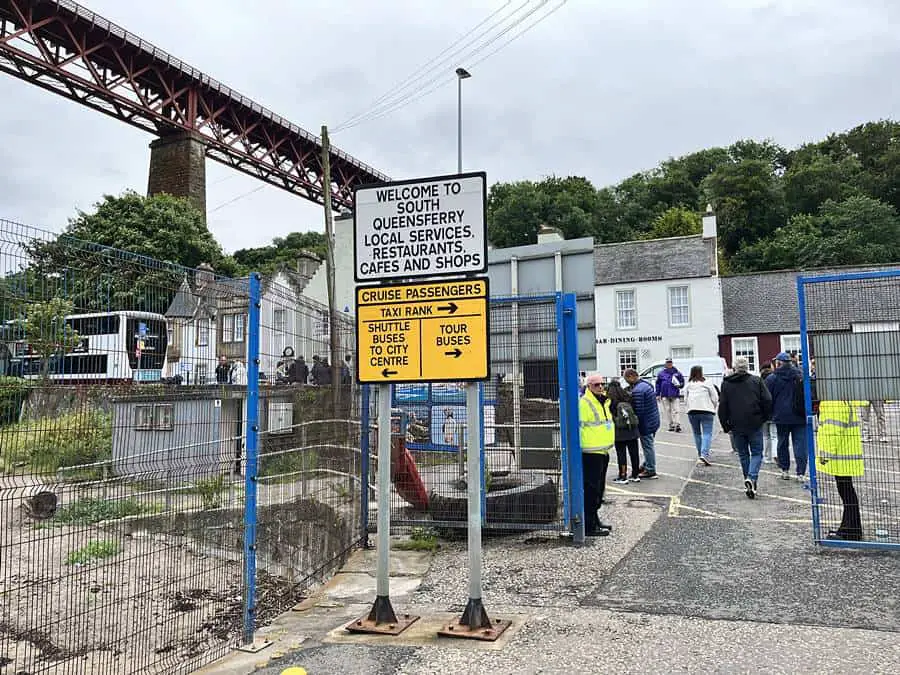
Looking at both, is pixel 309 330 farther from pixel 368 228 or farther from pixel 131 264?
pixel 131 264

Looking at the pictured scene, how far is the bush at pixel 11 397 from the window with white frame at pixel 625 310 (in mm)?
34012

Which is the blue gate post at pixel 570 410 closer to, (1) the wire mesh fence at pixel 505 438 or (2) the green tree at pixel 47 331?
(1) the wire mesh fence at pixel 505 438

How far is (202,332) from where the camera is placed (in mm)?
4820

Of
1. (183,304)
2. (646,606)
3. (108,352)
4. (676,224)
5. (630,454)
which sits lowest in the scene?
(646,606)

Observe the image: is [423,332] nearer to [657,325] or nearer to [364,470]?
[364,470]

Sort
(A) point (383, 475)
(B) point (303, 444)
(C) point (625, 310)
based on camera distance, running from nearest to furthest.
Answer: (A) point (383, 475), (B) point (303, 444), (C) point (625, 310)

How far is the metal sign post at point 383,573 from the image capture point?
507 cm

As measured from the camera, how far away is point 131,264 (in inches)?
166

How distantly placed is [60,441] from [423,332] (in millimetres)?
2473

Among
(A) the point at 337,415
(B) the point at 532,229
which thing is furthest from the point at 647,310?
(A) the point at 337,415

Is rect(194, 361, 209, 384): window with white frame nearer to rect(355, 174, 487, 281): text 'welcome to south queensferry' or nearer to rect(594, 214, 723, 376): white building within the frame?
rect(355, 174, 487, 281): text 'welcome to south queensferry'

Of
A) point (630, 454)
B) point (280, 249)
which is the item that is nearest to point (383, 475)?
point (630, 454)

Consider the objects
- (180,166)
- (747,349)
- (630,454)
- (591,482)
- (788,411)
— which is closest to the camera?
(591,482)

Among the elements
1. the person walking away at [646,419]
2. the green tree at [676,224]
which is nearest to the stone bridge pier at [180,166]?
the green tree at [676,224]
